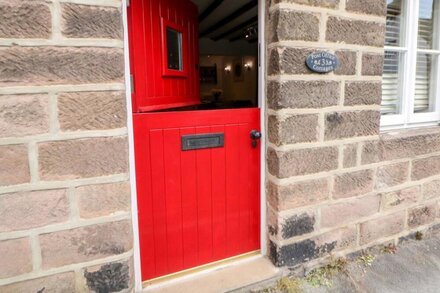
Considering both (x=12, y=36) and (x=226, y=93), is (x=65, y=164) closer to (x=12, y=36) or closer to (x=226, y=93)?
(x=12, y=36)

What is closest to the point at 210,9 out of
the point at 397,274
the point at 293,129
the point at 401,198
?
the point at 293,129

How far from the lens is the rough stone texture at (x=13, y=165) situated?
138 centimetres

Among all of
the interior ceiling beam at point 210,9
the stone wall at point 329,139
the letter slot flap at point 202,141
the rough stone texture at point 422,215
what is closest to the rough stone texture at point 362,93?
the stone wall at point 329,139

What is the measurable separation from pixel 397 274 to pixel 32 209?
234 centimetres

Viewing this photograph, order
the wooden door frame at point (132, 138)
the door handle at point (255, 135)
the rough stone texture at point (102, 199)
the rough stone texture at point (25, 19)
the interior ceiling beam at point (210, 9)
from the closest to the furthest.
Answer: the rough stone texture at point (25, 19) → the rough stone texture at point (102, 199) → the wooden door frame at point (132, 138) → the door handle at point (255, 135) → the interior ceiling beam at point (210, 9)

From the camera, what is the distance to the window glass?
2.13 m

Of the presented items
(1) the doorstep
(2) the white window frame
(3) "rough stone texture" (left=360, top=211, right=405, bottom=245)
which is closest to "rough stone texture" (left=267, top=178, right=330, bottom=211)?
(1) the doorstep

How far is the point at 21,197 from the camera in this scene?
1.42 metres

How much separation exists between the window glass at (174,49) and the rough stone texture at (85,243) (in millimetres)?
1125

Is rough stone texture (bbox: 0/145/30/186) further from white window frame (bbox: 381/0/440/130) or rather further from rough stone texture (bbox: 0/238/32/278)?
white window frame (bbox: 381/0/440/130)

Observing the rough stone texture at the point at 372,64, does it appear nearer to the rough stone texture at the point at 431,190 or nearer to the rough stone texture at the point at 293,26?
the rough stone texture at the point at 293,26

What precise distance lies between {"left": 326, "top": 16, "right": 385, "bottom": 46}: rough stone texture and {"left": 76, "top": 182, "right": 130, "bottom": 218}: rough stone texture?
1.54m

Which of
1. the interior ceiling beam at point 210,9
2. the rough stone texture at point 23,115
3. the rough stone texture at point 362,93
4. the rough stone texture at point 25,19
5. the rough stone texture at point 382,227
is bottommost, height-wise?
the rough stone texture at point 382,227

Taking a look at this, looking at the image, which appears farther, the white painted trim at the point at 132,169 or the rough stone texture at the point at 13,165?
the white painted trim at the point at 132,169
